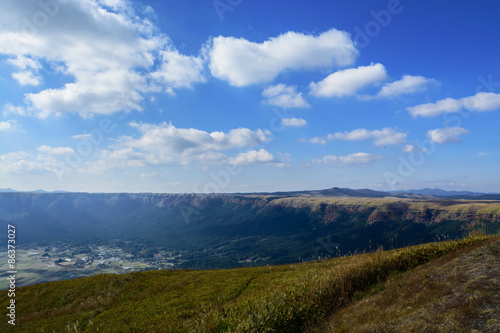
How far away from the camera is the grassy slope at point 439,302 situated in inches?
300

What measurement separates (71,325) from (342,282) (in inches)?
750

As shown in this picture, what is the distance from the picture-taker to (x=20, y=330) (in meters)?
17.3

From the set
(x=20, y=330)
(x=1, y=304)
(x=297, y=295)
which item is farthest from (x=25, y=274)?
(x=297, y=295)

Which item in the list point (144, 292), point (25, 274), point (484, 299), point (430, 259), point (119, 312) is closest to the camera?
point (484, 299)

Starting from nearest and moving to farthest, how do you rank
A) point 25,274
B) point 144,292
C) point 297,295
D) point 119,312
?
point 297,295, point 119,312, point 144,292, point 25,274

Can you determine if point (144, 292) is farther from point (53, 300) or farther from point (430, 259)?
point (430, 259)

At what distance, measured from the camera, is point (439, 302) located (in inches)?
354

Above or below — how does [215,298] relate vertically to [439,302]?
below

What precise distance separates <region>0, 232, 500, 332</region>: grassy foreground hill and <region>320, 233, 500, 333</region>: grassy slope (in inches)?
15.2

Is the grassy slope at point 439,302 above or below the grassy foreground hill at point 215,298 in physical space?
above

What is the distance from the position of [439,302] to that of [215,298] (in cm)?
1548

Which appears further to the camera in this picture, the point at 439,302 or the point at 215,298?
the point at 215,298

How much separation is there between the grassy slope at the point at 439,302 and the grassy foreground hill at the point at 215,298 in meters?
0.39

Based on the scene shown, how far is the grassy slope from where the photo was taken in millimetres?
7609
